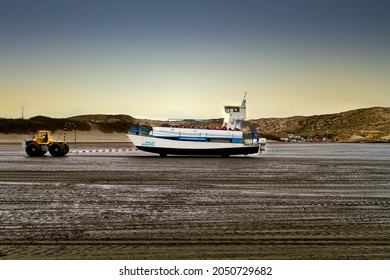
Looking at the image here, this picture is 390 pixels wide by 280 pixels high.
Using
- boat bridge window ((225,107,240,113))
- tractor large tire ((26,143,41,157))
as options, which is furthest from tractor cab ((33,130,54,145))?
boat bridge window ((225,107,240,113))

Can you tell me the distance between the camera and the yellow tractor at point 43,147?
38969 mm

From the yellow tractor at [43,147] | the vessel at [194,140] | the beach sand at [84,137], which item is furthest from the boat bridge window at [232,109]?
the beach sand at [84,137]

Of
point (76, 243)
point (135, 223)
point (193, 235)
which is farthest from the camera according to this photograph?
point (135, 223)

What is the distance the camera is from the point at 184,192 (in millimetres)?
16594

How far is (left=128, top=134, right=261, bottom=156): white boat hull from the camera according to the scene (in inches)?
1594

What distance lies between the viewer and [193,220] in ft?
37.0

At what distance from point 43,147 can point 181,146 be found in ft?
35.1

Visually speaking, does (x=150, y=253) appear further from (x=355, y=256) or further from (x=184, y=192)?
(x=184, y=192)

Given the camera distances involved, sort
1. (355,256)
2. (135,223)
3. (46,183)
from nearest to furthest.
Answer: (355,256), (135,223), (46,183)

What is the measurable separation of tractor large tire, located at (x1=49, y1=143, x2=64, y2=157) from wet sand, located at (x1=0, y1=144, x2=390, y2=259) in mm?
18859

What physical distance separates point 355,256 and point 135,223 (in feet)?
16.0

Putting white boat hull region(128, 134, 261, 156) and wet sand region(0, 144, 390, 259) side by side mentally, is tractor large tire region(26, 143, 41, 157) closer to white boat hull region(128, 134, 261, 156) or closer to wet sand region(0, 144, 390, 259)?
white boat hull region(128, 134, 261, 156)

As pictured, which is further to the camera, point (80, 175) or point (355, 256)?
point (80, 175)
